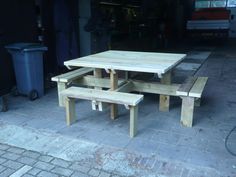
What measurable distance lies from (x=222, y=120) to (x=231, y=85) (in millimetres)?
1935

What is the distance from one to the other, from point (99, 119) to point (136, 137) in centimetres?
73

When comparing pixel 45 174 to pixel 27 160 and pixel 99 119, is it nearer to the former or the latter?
pixel 27 160

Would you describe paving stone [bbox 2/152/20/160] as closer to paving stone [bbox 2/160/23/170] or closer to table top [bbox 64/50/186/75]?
paving stone [bbox 2/160/23/170]

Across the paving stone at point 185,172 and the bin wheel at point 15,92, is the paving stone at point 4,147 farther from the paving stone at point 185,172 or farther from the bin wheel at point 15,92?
the paving stone at point 185,172

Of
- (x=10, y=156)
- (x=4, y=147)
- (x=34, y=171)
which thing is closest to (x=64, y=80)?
(x=4, y=147)

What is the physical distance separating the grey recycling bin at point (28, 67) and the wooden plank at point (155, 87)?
166cm

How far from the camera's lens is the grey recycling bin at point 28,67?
432cm

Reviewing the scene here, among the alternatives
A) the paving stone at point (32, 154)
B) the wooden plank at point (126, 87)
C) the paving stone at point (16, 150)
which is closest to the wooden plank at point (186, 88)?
the wooden plank at point (126, 87)

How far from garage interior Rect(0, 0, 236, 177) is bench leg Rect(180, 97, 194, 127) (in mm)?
89

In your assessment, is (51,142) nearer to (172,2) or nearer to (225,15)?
(225,15)

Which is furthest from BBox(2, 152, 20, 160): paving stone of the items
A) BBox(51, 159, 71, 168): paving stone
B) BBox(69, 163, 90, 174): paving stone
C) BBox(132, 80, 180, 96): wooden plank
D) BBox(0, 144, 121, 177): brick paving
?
BBox(132, 80, 180, 96): wooden plank

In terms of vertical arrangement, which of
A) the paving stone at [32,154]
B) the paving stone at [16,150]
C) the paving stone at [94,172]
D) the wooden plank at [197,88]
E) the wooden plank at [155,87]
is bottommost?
the paving stone at [94,172]

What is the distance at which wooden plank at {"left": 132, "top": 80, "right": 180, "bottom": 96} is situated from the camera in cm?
376

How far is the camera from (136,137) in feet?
10.5
